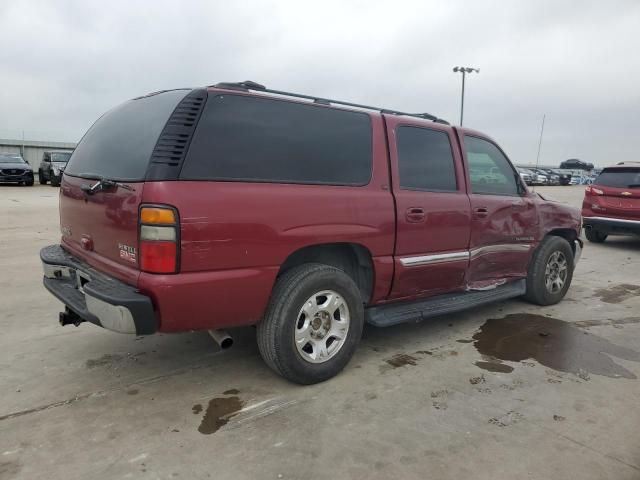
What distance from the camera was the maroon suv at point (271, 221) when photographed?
281cm

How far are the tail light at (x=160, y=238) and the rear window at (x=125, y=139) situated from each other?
0.83 feet

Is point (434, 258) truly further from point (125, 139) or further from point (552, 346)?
point (125, 139)

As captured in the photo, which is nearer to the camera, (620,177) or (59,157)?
(620,177)

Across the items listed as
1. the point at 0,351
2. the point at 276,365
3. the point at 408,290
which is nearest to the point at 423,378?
the point at 408,290

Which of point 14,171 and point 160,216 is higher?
point 160,216

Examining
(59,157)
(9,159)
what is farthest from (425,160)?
(59,157)

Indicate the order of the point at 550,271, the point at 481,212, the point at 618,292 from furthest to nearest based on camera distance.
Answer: the point at 618,292 → the point at 550,271 → the point at 481,212

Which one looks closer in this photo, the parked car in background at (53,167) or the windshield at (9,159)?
the windshield at (9,159)

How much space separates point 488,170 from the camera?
15.6 ft

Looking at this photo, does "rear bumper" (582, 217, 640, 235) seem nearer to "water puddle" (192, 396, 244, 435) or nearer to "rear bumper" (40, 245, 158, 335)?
"water puddle" (192, 396, 244, 435)

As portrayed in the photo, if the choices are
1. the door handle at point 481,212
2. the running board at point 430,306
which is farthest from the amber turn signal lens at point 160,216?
the door handle at point 481,212

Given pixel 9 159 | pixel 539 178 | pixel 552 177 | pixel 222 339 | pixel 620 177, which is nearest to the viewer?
pixel 222 339

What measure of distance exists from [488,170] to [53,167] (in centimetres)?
2256

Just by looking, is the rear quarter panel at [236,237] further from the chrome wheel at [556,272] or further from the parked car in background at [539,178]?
the parked car in background at [539,178]
